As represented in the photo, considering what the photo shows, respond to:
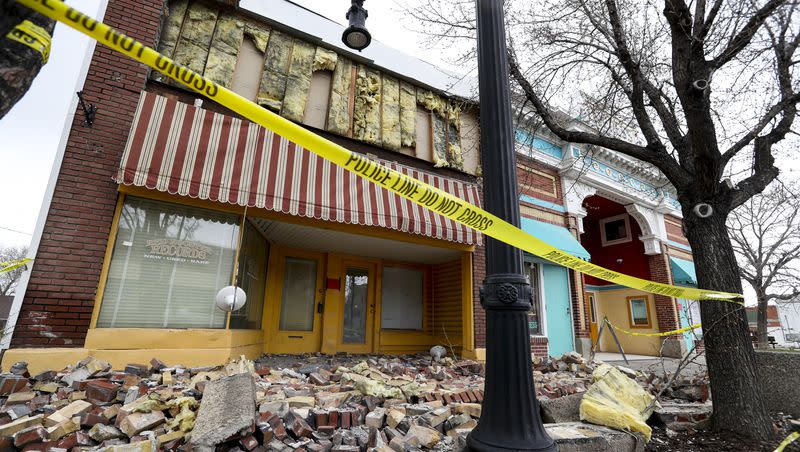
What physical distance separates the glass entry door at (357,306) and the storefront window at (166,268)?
3.75 metres

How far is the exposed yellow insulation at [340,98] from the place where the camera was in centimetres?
827

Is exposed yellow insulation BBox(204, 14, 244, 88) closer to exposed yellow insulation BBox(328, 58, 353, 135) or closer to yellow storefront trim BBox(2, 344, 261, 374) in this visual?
exposed yellow insulation BBox(328, 58, 353, 135)

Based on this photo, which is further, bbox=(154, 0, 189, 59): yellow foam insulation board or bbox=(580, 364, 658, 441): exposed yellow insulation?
bbox=(154, 0, 189, 59): yellow foam insulation board

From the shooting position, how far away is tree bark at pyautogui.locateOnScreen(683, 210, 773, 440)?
398cm

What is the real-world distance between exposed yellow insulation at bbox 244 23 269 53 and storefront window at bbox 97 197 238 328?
13.3 ft

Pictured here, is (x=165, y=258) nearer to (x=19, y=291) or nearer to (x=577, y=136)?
(x=19, y=291)

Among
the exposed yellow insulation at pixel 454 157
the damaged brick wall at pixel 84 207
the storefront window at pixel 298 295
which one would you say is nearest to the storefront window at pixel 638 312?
the exposed yellow insulation at pixel 454 157

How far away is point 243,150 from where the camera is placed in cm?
657

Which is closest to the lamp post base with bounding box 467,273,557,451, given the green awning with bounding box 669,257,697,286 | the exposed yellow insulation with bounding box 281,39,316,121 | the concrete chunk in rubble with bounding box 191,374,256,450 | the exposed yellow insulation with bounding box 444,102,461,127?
the concrete chunk in rubble with bounding box 191,374,256,450

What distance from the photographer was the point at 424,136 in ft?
31.5

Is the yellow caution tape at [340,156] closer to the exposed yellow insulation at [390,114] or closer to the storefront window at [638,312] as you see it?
the exposed yellow insulation at [390,114]

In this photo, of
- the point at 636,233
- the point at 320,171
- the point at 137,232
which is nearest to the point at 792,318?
the point at 636,233

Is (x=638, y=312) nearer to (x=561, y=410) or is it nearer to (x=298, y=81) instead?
(x=561, y=410)

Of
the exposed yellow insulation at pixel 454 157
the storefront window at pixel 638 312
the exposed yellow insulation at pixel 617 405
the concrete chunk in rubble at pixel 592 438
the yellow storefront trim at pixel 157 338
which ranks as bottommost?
the concrete chunk in rubble at pixel 592 438
